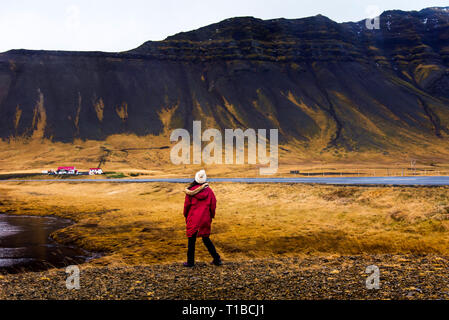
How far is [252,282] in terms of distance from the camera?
8.02m

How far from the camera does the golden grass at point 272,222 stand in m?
13.5

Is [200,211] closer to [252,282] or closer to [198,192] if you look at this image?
[198,192]

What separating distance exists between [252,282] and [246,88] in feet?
400

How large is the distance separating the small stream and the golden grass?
922mm

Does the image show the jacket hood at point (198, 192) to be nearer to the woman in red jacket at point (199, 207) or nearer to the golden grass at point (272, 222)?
the woman in red jacket at point (199, 207)

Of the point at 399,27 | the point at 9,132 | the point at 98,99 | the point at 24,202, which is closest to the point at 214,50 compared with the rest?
the point at 98,99

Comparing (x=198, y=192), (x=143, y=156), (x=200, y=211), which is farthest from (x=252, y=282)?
(x=143, y=156)

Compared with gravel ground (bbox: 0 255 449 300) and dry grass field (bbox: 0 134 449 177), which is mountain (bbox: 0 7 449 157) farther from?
gravel ground (bbox: 0 255 449 300)

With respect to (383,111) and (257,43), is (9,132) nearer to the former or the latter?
(257,43)

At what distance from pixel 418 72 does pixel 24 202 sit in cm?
16179

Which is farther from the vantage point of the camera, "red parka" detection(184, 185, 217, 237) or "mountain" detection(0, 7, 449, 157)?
"mountain" detection(0, 7, 449, 157)

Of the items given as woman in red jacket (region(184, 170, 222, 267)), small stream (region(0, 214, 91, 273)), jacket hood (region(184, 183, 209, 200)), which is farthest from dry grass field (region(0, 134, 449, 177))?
jacket hood (region(184, 183, 209, 200))

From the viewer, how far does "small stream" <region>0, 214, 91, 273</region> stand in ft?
41.2

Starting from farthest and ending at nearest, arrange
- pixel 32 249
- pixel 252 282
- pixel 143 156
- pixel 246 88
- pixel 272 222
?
pixel 246 88, pixel 143 156, pixel 272 222, pixel 32 249, pixel 252 282
